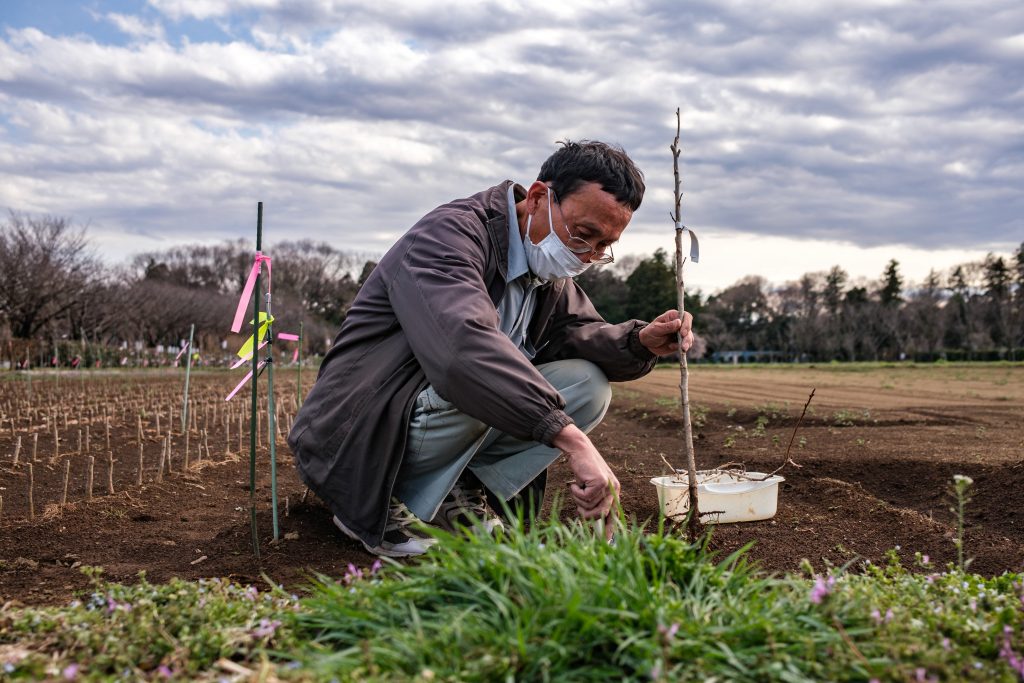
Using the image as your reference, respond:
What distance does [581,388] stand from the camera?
3.67 meters

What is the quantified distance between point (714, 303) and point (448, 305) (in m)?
76.4

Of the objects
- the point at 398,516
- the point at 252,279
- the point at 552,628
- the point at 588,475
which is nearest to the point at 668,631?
the point at 552,628

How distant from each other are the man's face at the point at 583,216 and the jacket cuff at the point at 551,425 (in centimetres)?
107

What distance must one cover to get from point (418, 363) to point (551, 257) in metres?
0.71

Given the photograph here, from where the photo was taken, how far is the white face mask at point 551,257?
3.37 m

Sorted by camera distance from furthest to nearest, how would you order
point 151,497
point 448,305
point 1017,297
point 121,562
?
1. point 1017,297
2. point 151,497
3. point 121,562
4. point 448,305

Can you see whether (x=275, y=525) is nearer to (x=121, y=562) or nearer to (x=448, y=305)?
(x=121, y=562)

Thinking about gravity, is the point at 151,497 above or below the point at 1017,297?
below

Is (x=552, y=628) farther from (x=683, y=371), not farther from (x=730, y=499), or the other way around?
(x=730, y=499)

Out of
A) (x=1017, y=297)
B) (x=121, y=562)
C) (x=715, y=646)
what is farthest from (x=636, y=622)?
(x=1017, y=297)

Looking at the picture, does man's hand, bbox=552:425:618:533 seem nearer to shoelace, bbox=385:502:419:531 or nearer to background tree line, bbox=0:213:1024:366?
shoelace, bbox=385:502:419:531

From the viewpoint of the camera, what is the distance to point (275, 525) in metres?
3.37

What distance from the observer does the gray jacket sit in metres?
2.56

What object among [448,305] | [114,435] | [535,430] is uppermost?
[448,305]
